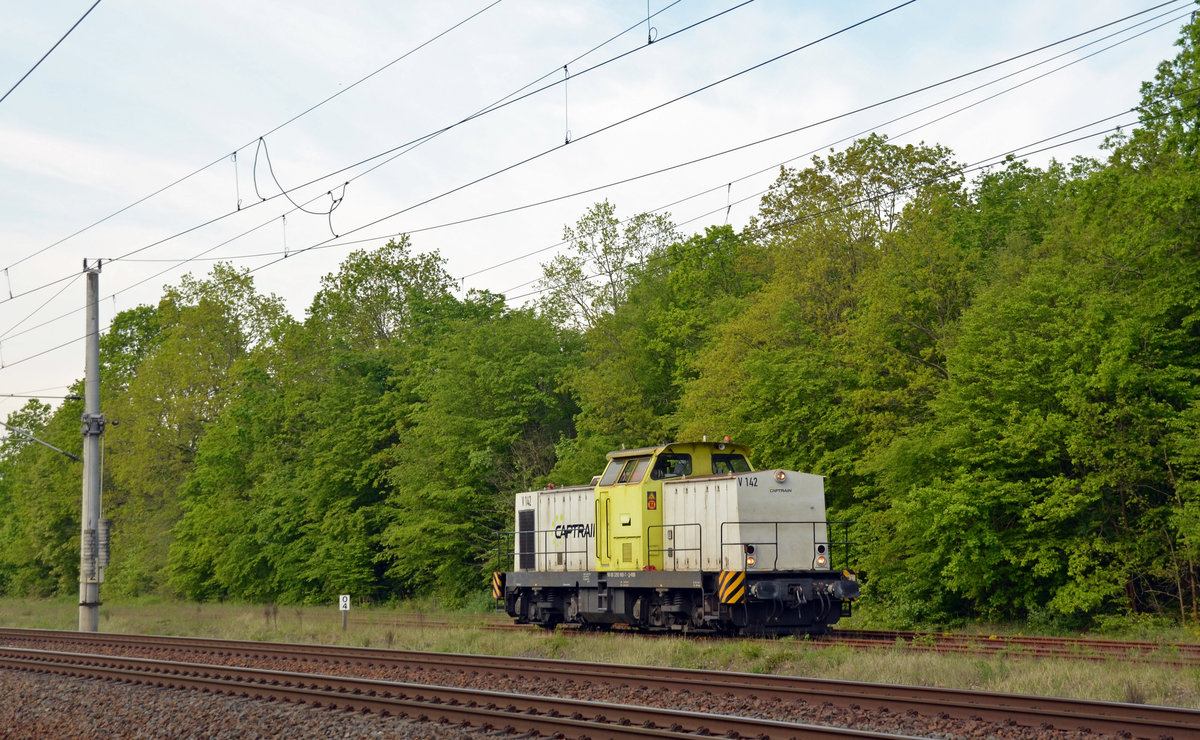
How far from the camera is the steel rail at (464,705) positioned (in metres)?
9.43

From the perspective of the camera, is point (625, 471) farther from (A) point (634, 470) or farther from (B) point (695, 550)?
(B) point (695, 550)

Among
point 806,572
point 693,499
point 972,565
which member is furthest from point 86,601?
point 972,565

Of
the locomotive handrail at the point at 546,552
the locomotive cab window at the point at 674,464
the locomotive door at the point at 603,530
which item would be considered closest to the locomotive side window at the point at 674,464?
the locomotive cab window at the point at 674,464

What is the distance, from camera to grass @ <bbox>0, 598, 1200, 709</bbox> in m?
11.6

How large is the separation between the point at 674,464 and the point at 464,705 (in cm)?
861

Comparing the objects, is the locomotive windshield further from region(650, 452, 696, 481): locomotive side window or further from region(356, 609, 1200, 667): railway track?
region(356, 609, 1200, 667): railway track

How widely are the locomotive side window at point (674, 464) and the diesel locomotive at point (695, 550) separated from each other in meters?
0.02

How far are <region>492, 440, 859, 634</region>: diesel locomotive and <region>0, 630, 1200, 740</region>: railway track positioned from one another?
3.71m

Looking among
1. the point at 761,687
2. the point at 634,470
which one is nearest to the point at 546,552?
the point at 634,470

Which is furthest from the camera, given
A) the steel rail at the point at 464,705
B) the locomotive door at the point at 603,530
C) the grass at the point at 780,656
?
the locomotive door at the point at 603,530

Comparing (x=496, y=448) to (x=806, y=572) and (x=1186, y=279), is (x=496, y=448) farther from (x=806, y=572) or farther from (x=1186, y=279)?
(x=1186, y=279)

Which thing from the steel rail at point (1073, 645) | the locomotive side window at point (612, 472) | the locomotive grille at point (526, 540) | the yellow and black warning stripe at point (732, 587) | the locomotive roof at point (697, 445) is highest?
the locomotive roof at point (697, 445)

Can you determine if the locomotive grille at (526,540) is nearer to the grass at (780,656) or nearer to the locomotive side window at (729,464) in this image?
the grass at (780,656)

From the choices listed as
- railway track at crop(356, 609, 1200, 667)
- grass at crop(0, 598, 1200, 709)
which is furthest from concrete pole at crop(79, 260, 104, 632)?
railway track at crop(356, 609, 1200, 667)
